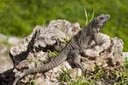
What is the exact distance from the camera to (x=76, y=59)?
678 centimetres

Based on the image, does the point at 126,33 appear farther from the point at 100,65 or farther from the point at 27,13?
the point at 100,65

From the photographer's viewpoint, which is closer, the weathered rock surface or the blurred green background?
the weathered rock surface

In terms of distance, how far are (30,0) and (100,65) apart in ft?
29.4

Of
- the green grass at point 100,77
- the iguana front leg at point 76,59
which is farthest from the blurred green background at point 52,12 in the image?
the green grass at point 100,77

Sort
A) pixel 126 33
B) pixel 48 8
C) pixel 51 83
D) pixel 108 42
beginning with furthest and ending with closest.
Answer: pixel 48 8, pixel 126 33, pixel 108 42, pixel 51 83

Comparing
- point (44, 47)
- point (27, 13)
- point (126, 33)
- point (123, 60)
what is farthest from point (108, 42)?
point (27, 13)

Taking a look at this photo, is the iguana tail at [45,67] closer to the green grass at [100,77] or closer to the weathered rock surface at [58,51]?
the weathered rock surface at [58,51]

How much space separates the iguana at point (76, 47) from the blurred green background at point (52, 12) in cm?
687

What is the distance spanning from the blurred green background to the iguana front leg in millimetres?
7239

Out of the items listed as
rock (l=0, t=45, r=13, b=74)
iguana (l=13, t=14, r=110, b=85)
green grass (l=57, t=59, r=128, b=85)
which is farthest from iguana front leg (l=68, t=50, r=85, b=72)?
rock (l=0, t=45, r=13, b=74)

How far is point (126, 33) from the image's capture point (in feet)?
46.8

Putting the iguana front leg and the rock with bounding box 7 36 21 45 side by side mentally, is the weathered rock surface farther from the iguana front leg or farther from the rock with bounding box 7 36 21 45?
the rock with bounding box 7 36 21 45

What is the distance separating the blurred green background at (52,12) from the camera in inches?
571

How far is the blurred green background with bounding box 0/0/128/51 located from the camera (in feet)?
47.6
